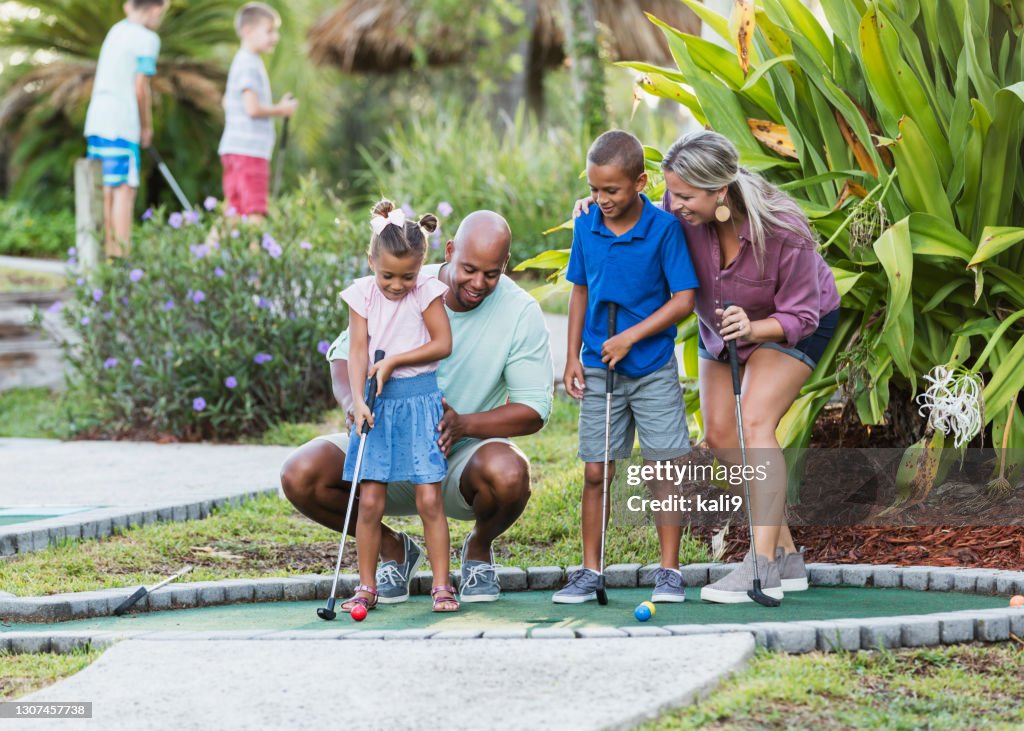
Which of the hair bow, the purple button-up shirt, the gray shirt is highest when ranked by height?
the gray shirt

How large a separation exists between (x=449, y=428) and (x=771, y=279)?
1.04 m

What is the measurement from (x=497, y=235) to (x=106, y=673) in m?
1.64

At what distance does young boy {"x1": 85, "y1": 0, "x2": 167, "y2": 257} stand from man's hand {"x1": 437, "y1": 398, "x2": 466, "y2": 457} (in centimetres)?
565

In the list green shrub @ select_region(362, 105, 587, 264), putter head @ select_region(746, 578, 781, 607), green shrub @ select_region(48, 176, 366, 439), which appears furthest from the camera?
green shrub @ select_region(362, 105, 587, 264)

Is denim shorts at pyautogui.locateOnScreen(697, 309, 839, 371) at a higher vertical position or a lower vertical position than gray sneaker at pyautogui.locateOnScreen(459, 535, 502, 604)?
higher

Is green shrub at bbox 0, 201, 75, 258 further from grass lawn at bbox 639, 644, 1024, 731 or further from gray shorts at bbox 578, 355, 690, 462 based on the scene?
grass lawn at bbox 639, 644, 1024, 731

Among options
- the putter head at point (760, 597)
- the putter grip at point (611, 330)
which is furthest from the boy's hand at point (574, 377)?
the putter head at point (760, 597)

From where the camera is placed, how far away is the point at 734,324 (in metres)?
3.86

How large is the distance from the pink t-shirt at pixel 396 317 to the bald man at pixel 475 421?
161mm

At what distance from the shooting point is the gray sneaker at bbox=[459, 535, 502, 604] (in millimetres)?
4098

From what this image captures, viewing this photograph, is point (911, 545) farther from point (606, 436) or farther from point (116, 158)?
point (116, 158)

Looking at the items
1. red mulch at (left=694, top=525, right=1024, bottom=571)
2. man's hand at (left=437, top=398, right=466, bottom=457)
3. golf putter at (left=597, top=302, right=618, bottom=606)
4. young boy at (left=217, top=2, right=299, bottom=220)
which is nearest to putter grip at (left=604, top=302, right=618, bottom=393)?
golf putter at (left=597, top=302, right=618, bottom=606)

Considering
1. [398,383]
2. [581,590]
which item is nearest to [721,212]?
[398,383]

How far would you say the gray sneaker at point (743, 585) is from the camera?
3898mm
